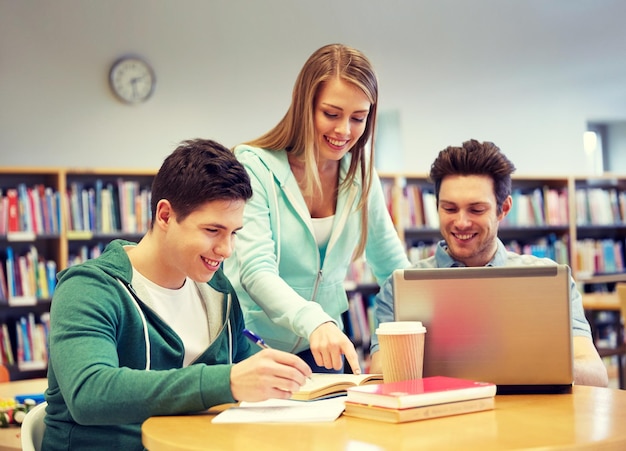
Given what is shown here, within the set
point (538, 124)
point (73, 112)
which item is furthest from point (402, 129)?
point (73, 112)

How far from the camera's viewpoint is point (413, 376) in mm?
1500

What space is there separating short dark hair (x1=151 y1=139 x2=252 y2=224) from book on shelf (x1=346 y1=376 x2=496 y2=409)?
1.55 ft

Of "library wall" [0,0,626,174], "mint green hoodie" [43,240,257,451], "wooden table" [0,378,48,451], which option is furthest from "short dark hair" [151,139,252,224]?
"library wall" [0,0,626,174]

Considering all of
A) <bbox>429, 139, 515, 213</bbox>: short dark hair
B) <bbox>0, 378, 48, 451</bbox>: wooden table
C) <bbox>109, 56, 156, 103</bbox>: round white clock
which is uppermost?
<bbox>109, 56, 156, 103</bbox>: round white clock

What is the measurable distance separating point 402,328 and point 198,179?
485mm

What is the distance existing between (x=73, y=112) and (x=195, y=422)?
179 inches

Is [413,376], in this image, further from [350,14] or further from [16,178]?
[350,14]

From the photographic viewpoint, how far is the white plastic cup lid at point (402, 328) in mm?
1472

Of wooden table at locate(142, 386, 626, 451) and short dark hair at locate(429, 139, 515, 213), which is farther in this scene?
short dark hair at locate(429, 139, 515, 213)

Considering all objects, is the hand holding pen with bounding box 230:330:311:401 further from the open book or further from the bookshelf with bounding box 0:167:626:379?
the bookshelf with bounding box 0:167:626:379

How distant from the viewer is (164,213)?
161cm

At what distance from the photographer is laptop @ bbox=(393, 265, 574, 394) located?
4.98 ft

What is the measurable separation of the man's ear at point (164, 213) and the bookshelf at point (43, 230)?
3.53 m

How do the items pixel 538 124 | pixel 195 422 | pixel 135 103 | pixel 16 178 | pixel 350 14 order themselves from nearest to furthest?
pixel 195 422
pixel 16 178
pixel 135 103
pixel 350 14
pixel 538 124
